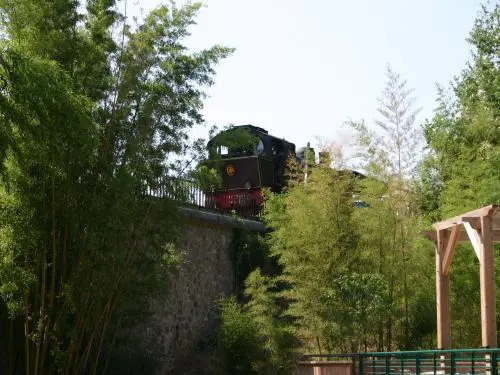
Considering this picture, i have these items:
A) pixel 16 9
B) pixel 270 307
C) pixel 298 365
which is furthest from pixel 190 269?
pixel 16 9

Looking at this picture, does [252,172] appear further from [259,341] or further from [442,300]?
[442,300]

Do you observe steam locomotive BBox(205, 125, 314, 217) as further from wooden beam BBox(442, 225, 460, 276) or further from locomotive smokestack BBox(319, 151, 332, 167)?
wooden beam BBox(442, 225, 460, 276)

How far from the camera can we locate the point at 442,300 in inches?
397

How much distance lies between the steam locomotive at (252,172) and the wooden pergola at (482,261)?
7.59 meters

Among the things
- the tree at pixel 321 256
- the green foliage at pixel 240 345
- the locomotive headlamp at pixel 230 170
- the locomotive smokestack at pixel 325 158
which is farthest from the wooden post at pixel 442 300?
the locomotive headlamp at pixel 230 170

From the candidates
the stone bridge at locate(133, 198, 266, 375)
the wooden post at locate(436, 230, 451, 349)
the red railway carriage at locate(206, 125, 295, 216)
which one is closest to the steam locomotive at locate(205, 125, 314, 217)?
the red railway carriage at locate(206, 125, 295, 216)

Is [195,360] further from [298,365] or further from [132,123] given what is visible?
[132,123]

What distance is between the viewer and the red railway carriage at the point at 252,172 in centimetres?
1792

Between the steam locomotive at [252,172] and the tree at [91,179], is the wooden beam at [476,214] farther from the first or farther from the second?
the steam locomotive at [252,172]

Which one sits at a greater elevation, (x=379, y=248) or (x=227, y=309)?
(x=379, y=248)

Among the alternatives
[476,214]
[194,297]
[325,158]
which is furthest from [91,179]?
[194,297]

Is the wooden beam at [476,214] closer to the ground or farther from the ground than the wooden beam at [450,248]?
farther from the ground

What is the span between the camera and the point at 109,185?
9.23 meters

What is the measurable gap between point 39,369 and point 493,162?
9.09 meters
